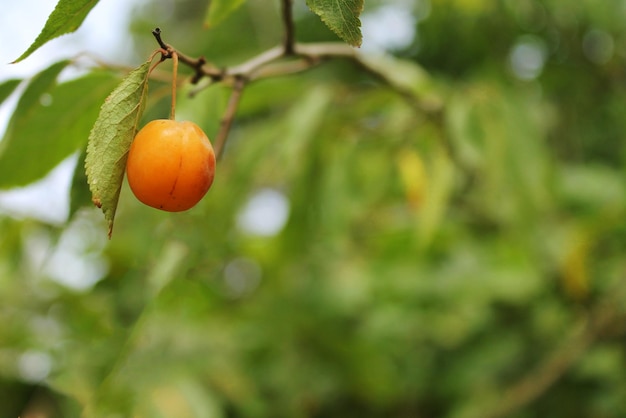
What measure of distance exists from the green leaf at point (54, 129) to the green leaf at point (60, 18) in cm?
21

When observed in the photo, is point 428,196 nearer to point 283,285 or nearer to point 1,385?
point 283,285

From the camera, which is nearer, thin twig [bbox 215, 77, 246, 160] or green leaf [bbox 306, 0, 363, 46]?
green leaf [bbox 306, 0, 363, 46]

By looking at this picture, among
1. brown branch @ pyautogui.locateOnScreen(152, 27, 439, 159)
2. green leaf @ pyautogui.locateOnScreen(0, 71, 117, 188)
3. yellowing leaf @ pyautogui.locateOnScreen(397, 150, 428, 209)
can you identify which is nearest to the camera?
brown branch @ pyautogui.locateOnScreen(152, 27, 439, 159)

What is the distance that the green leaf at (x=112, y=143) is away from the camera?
0.38 metres

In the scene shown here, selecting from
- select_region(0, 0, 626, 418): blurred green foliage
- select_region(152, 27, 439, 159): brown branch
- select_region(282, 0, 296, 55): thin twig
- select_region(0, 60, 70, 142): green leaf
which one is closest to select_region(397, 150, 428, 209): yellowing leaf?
select_region(0, 0, 626, 418): blurred green foliage

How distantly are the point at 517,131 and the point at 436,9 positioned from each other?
61 centimetres

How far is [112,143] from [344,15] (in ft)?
0.49

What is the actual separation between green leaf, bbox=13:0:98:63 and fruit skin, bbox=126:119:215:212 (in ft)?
0.28

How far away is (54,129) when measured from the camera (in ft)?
2.03

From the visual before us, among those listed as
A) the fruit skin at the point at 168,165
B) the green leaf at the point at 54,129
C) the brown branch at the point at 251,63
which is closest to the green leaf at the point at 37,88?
the green leaf at the point at 54,129

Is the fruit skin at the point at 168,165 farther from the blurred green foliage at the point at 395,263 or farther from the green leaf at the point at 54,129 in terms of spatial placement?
the blurred green foliage at the point at 395,263

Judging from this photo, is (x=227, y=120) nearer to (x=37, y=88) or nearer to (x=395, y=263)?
(x=37, y=88)

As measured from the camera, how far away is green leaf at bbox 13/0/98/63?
40 centimetres

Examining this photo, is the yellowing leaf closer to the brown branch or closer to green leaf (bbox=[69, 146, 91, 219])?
the brown branch
